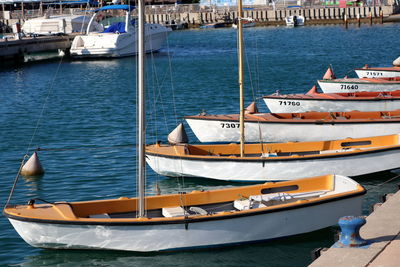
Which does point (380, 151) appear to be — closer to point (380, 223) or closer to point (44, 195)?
point (380, 223)

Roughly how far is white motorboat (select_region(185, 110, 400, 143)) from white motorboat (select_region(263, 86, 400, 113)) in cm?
336

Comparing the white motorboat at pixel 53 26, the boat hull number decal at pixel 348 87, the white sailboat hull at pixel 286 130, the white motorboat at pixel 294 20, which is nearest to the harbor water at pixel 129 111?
the white sailboat hull at pixel 286 130

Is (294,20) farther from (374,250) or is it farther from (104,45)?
(374,250)

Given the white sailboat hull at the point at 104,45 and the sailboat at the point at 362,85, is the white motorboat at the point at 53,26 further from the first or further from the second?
the sailboat at the point at 362,85

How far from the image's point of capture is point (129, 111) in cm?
3788

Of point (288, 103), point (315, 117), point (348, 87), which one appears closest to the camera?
point (315, 117)

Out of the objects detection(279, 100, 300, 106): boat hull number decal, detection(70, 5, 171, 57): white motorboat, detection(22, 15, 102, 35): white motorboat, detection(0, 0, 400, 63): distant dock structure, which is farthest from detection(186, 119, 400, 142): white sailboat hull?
detection(0, 0, 400, 63): distant dock structure

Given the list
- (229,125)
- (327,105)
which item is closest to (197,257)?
(229,125)

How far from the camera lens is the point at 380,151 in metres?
21.8

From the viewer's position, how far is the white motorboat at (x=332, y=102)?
102 feet

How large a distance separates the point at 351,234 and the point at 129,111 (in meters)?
25.1

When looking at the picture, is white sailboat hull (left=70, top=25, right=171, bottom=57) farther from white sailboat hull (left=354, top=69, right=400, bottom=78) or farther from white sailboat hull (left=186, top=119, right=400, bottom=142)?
white sailboat hull (left=186, top=119, right=400, bottom=142)

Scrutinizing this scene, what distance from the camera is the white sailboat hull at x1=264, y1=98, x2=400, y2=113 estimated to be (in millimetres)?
31125

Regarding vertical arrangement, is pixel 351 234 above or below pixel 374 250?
above
